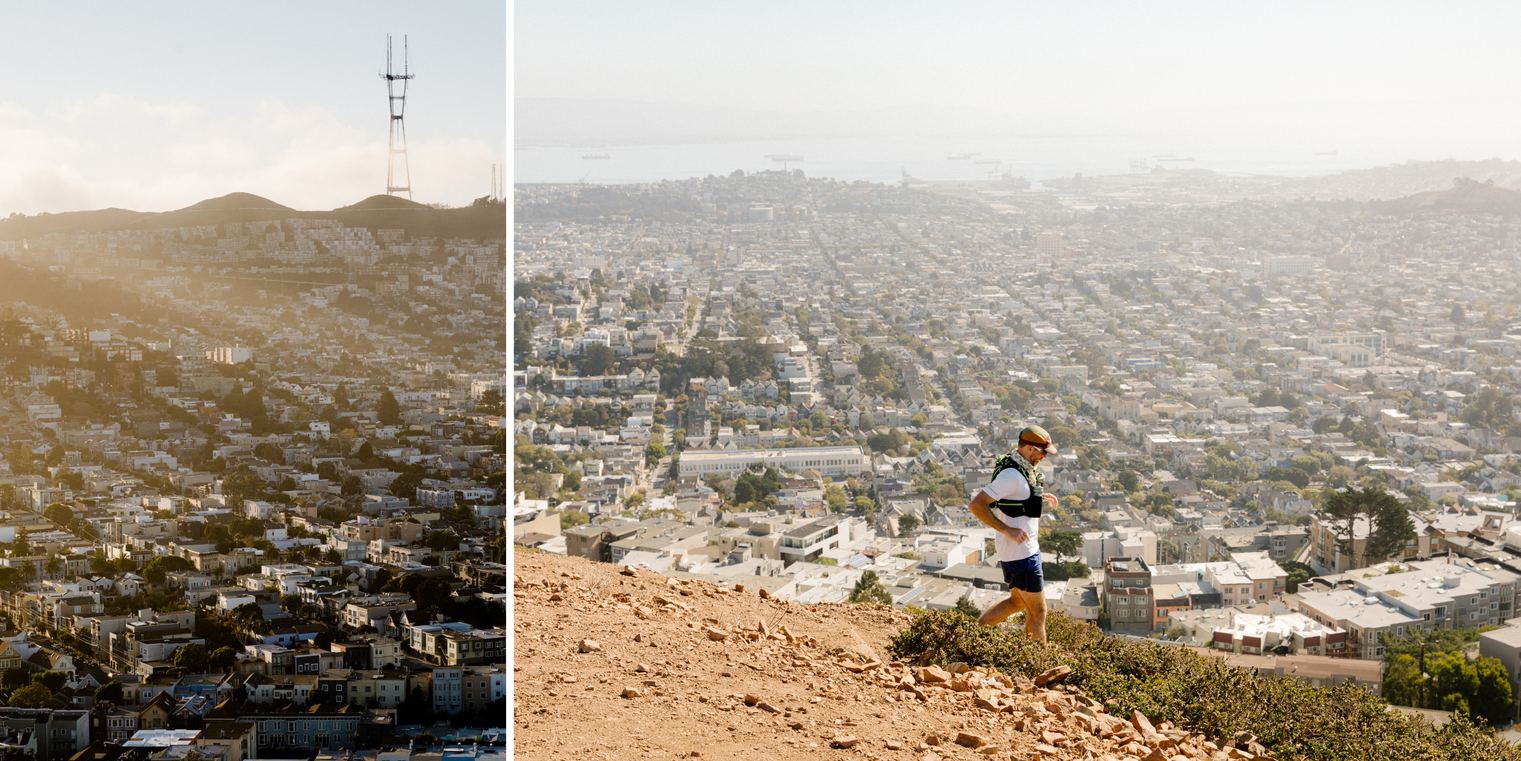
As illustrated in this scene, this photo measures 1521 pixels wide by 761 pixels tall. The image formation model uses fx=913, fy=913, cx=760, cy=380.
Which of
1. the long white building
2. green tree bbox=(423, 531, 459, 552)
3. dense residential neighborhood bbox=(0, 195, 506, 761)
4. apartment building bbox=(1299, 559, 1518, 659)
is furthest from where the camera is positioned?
the long white building

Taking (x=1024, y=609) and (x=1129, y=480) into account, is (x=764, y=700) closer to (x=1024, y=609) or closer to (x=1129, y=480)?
(x=1024, y=609)

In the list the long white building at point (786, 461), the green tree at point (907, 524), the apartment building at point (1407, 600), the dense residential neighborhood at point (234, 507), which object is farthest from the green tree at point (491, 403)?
the apartment building at point (1407, 600)

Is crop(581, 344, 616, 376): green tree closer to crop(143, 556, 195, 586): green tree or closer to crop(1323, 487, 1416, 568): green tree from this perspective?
crop(1323, 487, 1416, 568): green tree

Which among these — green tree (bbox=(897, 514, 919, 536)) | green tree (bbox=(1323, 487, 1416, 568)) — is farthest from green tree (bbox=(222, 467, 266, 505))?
green tree (bbox=(1323, 487, 1416, 568))

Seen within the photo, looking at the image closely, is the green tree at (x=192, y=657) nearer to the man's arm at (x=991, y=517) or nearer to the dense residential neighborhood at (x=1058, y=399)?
the dense residential neighborhood at (x=1058, y=399)

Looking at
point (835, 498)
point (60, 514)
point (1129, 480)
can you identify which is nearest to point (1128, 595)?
point (835, 498)
